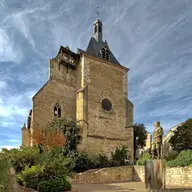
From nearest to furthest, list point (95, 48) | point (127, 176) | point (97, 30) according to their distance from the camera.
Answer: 1. point (127, 176)
2. point (95, 48)
3. point (97, 30)

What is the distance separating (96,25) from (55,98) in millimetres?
12936

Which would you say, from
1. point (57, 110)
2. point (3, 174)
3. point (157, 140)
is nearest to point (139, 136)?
point (57, 110)

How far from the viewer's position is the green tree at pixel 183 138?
2402 centimetres

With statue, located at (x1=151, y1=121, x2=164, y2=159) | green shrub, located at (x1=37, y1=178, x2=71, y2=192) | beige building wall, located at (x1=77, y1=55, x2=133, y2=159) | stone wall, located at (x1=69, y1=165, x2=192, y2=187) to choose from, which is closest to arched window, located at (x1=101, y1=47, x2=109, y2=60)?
beige building wall, located at (x1=77, y1=55, x2=133, y2=159)

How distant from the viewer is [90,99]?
22.3 m

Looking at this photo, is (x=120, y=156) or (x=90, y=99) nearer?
(x=120, y=156)

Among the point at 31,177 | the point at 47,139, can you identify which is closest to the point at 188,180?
the point at 31,177

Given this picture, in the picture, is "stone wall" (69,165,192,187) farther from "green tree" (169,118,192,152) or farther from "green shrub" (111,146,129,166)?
"green tree" (169,118,192,152)

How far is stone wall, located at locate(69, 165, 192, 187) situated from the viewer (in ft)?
37.3

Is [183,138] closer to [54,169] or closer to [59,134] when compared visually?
[59,134]

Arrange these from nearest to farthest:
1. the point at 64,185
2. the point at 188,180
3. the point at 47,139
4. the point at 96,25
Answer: the point at 64,185 < the point at 188,180 < the point at 47,139 < the point at 96,25

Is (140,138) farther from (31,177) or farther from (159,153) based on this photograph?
(31,177)

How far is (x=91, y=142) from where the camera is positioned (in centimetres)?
2100

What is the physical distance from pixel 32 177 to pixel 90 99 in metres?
13.5
